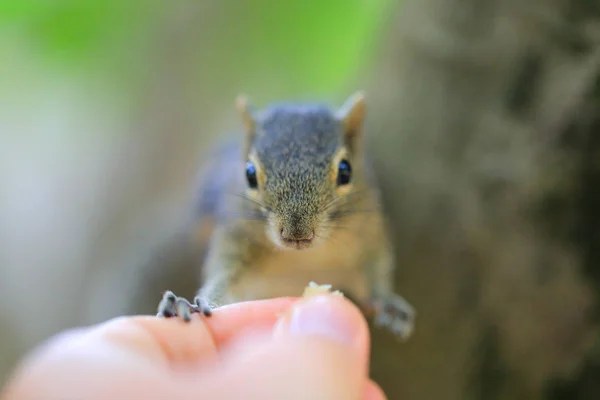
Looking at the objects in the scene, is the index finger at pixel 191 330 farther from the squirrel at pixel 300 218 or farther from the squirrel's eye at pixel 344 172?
the squirrel's eye at pixel 344 172

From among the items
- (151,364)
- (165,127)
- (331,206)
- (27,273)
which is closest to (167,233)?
(165,127)

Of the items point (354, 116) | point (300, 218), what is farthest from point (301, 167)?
point (354, 116)

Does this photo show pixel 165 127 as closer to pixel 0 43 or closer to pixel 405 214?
pixel 0 43

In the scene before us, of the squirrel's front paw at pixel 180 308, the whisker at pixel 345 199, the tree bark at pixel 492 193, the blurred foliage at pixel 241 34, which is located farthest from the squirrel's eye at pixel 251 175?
the blurred foliage at pixel 241 34

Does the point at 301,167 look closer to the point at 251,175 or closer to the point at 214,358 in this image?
the point at 251,175

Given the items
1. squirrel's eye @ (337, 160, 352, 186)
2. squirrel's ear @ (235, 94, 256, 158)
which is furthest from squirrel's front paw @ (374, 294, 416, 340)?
squirrel's ear @ (235, 94, 256, 158)

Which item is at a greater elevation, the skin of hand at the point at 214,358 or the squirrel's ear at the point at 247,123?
the squirrel's ear at the point at 247,123

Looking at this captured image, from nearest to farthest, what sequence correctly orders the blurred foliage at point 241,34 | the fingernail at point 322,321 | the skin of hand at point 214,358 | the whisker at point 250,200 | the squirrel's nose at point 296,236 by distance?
the skin of hand at point 214,358
the fingernail at point 322,321
the squirrel's nose at point 296,236
the whisker at point 250,200
the blurred foliage at point 241,34

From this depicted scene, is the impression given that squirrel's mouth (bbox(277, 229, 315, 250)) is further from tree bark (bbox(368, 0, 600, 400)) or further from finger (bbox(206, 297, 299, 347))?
tree bark (bbox(368, 0, 600, 400))
